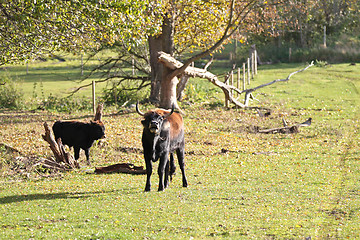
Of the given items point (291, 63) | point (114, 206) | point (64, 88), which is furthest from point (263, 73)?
point (114, 206)

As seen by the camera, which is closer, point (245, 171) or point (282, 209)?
point (282, 209)

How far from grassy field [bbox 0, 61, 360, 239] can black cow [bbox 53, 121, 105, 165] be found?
888 mm

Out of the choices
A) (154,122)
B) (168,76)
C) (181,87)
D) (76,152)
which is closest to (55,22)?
(76,152)

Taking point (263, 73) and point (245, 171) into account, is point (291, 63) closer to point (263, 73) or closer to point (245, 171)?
point (263, 73)

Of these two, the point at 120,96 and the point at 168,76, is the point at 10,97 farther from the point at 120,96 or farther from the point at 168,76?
Result: the point at 168,76

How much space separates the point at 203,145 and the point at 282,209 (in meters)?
9.41

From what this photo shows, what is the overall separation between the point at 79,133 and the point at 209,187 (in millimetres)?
5338

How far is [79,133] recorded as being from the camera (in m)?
17.1

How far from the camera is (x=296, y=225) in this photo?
10070mm

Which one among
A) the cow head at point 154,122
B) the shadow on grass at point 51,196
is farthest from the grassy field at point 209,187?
the cow head at point 154,122

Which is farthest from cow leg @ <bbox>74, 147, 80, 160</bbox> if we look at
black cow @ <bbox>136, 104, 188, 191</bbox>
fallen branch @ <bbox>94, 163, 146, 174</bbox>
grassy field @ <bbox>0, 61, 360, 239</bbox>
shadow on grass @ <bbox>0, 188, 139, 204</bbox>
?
black cow @ <bbox>136, 104, 188, 191</bbox>

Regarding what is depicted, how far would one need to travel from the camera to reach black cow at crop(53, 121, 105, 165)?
17078 millimetres

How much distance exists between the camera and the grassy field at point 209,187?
32.3ft

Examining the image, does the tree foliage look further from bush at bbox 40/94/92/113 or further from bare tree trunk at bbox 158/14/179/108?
bush at bbox 40/94/92/113
